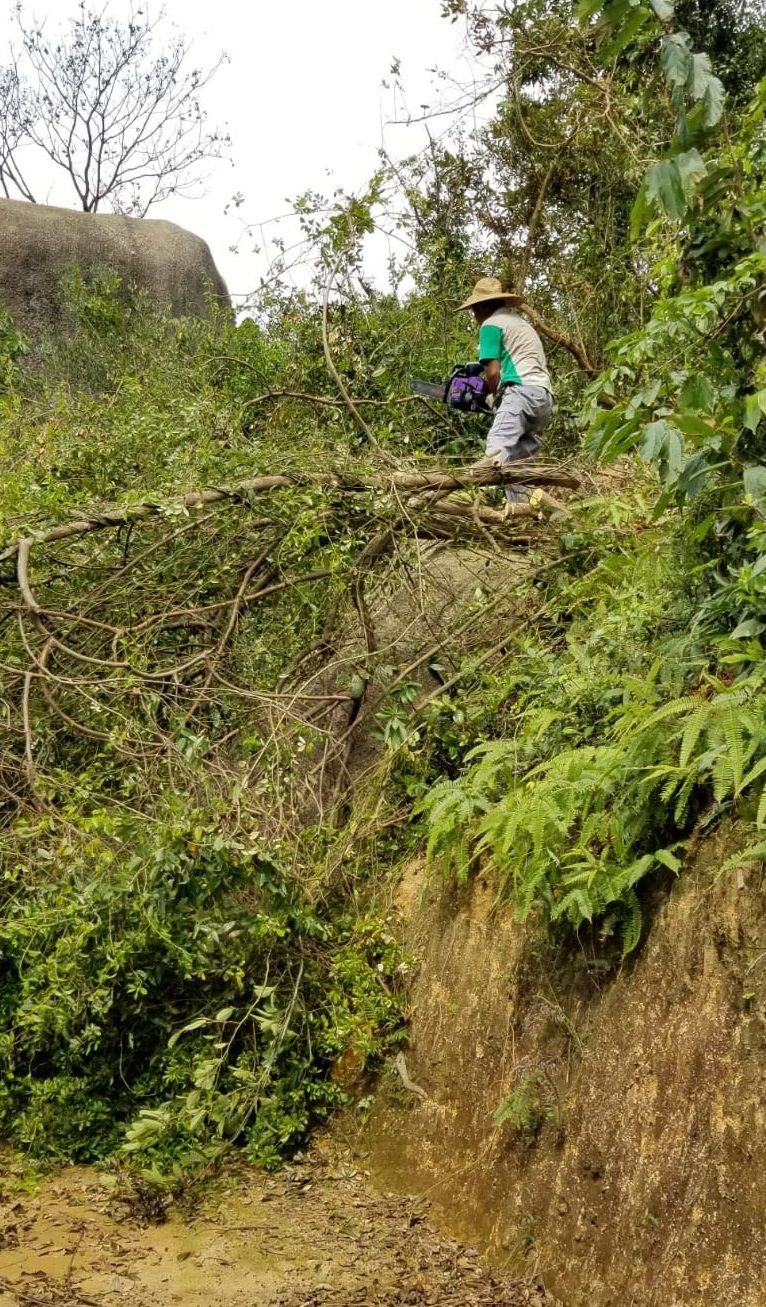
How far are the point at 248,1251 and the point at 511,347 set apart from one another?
5.26m

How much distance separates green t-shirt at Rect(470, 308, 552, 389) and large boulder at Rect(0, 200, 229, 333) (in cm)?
818

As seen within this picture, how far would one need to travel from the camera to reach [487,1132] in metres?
4.21

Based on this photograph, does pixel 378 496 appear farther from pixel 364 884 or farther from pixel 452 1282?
pixel 452 1282

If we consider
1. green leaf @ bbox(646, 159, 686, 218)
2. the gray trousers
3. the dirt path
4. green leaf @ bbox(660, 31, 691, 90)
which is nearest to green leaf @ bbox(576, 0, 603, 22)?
green leaf @ bbox(660, 31, 691, 90)

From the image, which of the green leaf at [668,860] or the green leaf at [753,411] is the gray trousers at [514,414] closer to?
the green leaf at [753,411]

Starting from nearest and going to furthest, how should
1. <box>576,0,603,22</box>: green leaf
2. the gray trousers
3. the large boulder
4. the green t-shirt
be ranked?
<box>576,0,603,22</box>: green leaf → the gray trousers → the green t-shirt → the large boulder

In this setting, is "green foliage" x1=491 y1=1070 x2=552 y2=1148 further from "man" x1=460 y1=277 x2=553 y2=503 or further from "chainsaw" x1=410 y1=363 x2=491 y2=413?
"chainsaw" x1=410 y1=363 x2=491 y2=413

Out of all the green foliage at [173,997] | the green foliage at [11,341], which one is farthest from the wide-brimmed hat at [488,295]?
the green foliage at [11,341]

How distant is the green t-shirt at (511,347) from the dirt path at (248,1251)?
A: 4673 millimetres

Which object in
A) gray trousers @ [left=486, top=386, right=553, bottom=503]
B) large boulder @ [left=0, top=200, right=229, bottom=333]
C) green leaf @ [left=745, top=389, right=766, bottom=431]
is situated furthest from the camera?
large boulder @ [left=0, top=200, right=229, bottom=333]

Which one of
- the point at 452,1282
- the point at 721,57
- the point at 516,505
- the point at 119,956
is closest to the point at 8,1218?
the point at 119,956

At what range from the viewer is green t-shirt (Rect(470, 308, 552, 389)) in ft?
24.2

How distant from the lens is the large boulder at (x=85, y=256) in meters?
15.6

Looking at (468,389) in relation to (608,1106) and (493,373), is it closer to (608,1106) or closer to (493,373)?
(493,373)
